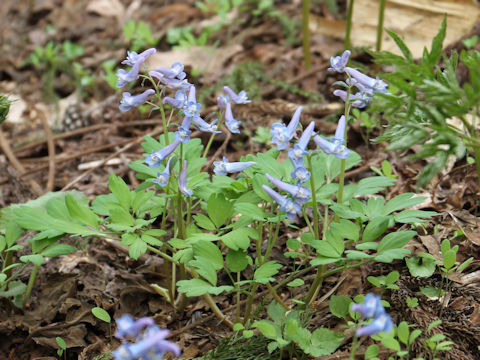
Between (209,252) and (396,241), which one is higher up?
(396,241)

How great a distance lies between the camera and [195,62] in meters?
4.76

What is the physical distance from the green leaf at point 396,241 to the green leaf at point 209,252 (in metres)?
0.62

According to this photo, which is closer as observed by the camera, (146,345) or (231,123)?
(146,345)

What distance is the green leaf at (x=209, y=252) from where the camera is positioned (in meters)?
1.88

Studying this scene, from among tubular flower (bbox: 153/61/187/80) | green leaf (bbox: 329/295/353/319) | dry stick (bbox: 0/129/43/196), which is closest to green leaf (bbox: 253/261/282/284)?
green leaf (bbox: 329/295/353/319)

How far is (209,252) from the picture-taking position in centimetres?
190

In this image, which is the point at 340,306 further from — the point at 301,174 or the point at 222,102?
the point at 222,102

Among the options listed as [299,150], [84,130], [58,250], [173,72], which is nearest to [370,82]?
[299,150]

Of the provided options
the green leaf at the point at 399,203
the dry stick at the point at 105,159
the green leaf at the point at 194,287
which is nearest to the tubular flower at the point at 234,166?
the green leaf at the point at 194,287

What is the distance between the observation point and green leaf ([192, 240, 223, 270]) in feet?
6.18

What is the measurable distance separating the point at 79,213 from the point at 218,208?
588mm

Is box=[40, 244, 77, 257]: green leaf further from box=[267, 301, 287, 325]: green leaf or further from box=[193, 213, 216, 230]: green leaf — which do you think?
box=[267, 301, 287, 325]: green leaf

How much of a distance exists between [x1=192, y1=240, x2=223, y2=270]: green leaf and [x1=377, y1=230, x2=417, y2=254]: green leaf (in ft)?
A: 2.05

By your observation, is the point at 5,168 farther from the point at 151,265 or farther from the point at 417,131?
the point at 417,131
